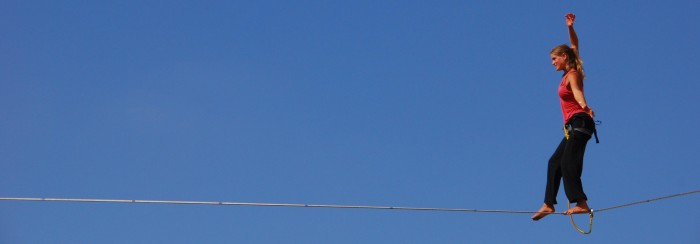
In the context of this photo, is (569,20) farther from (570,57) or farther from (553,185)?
(553,185)

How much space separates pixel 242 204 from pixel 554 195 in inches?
125

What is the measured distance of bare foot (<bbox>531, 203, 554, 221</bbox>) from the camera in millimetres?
12711

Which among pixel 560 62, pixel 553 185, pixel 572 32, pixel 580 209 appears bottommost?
pixel 580 209

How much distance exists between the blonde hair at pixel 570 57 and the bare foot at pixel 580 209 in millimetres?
1262

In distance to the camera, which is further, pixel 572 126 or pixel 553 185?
pixel 553 185

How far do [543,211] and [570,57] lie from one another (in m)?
1.56

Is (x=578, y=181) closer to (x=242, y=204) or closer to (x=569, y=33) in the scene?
(x=569, y=33)

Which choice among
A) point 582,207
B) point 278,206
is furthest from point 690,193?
point 278,206

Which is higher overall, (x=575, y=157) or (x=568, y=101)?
(x=568, y=101)

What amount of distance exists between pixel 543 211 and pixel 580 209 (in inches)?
15.8

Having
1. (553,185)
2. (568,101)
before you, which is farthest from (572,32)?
(553,185)

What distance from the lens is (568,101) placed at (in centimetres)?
1266

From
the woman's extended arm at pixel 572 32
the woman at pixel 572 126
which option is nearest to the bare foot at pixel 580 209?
the woman at pixel 572 126

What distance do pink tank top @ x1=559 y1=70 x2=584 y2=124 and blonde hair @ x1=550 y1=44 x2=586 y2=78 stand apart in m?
0.07
